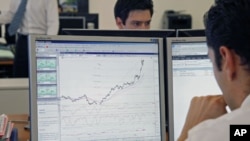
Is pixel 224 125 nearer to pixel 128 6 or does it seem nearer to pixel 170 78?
pixel 170 78

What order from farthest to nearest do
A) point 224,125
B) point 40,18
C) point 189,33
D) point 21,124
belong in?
point 40,18
point 21,124
point 189,33
point 224,125

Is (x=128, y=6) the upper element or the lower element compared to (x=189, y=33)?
upper

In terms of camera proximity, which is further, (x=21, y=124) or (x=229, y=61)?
(x=21, y=124)

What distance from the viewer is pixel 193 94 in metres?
1.43

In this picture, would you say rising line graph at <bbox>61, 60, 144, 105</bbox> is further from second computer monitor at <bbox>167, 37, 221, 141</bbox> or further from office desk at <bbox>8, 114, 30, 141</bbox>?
office desk at <bbox>8, 114, 30, 141</bbox>

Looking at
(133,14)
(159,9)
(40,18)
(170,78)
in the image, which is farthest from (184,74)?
(159,9)

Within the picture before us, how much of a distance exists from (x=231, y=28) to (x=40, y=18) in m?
3.03

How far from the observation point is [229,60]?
2.99ft

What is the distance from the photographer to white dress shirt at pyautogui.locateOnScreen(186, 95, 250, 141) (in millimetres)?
835

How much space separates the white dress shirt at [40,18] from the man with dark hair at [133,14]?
119cm

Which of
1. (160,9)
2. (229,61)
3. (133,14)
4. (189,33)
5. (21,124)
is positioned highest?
(160,9)

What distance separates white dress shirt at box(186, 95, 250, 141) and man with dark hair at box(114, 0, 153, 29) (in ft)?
5.79

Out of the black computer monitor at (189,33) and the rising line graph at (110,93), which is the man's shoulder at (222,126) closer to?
the rising line graph at (110,93)

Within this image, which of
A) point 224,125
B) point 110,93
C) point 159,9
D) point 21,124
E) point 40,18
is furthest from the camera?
point 159,9
